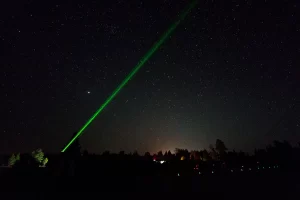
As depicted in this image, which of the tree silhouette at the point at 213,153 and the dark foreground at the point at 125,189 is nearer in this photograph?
the dark foreground at the point at 125,189

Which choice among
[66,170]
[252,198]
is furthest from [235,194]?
[66,170]

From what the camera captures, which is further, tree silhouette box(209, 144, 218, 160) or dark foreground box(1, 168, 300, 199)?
tree silhouette box(209, 144, 218, 160)

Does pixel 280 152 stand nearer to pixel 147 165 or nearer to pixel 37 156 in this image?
pixel 147 165

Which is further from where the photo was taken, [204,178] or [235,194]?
[204,178]

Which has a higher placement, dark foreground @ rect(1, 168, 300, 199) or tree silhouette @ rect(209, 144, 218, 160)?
tree silhouette @ rect(209, 144, 218, 160)

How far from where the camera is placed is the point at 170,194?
14000 mm

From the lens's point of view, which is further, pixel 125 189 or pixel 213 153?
pixel 213 153

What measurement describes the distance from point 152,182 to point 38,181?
7986 millimetres

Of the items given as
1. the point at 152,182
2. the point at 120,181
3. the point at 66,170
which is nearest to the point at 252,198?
the point at 152,182

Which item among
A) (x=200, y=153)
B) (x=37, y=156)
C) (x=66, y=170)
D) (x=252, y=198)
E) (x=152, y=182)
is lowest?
(x=252, y=198)

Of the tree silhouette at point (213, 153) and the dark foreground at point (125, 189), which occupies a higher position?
the tree silhouette at point (213, 153)

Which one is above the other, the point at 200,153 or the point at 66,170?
the point at 200,153

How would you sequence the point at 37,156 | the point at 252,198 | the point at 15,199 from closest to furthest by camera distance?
the point at 15,199 < the point at 252,198 < the point at 37,156

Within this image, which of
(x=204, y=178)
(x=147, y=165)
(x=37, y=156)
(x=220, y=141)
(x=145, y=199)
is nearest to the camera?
(x=145, y=199)
